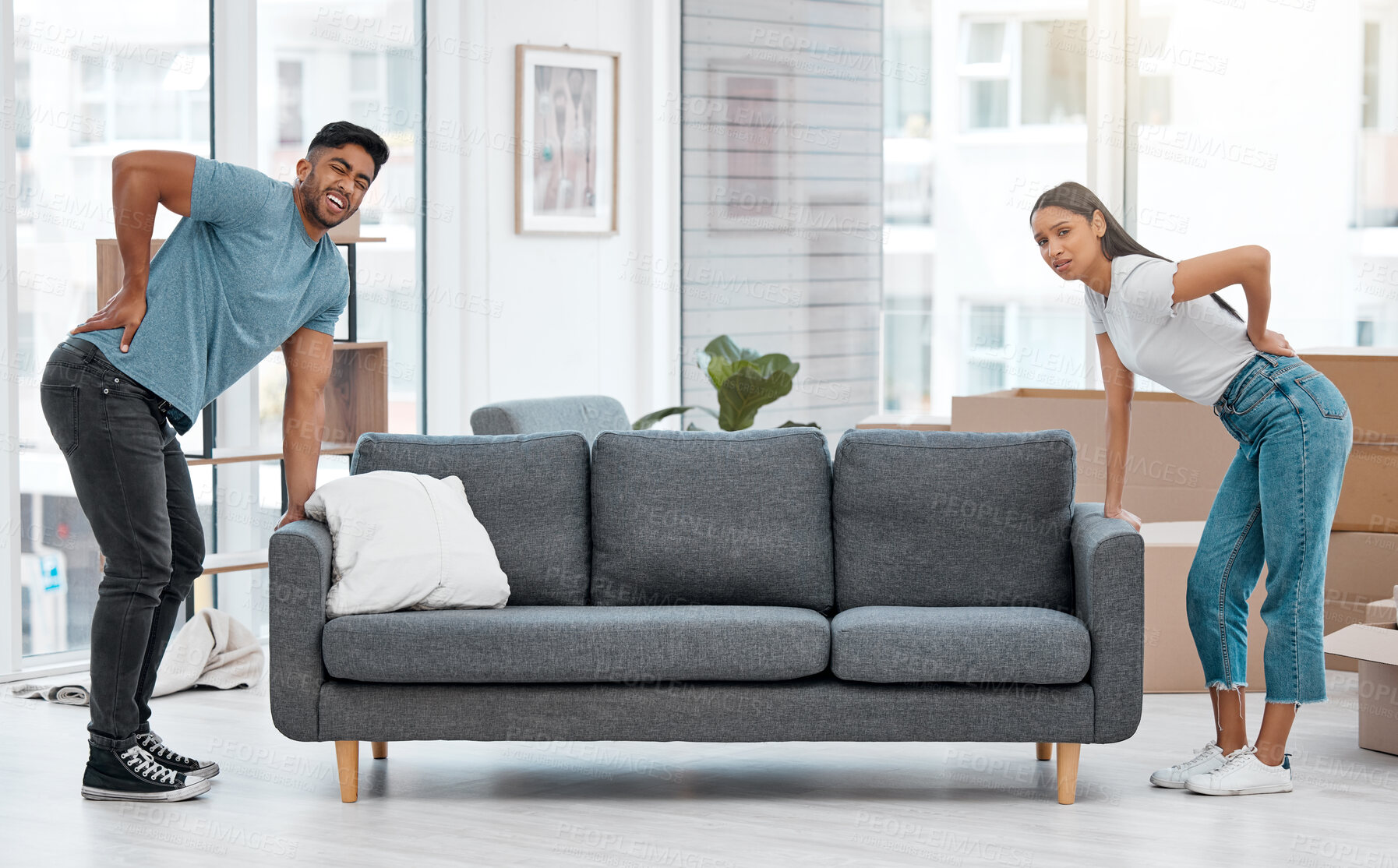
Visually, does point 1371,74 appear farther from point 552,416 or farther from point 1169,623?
point 552,416

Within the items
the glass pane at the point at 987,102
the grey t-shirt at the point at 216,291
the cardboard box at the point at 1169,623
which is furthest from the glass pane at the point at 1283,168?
the grey t-shirt at the point at 216,291

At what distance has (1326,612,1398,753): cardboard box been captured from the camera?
3322 mm

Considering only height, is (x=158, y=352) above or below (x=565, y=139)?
below

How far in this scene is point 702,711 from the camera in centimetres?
288

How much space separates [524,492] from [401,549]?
0.41 m

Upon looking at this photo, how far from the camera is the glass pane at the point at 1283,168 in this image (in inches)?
191

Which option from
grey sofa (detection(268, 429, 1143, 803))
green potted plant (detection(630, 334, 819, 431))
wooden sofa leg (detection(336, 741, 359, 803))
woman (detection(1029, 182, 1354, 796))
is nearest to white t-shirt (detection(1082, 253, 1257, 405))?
woman (detection(1029, 182, 1354, 796))

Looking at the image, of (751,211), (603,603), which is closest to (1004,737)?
(603,603)

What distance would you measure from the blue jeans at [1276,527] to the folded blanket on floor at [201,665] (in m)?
2.63

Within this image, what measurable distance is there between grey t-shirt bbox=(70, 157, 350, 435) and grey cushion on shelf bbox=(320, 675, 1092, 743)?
0.70m

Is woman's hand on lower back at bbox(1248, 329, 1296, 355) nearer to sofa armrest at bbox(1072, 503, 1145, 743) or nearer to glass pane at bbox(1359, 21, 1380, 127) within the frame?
sofa armrest at bbox(1072, 503, 1145, 743)

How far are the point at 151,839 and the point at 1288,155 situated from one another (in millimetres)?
4212

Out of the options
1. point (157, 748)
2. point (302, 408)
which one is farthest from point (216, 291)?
point (157, 748)

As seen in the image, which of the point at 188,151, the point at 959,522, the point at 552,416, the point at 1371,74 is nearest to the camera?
the point at 959,522
